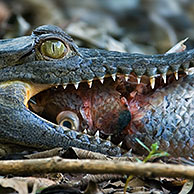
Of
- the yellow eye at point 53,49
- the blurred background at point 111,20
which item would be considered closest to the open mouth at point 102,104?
the yellow eye at point 53,49

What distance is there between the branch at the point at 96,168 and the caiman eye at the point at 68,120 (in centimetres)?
98

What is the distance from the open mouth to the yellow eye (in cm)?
28

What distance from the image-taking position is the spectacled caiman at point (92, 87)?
356 cm

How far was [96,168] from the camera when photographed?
2.59 m

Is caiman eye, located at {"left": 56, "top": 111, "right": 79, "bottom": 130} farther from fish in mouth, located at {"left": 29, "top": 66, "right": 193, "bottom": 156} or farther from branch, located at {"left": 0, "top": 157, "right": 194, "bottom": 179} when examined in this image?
branch, located at {"left": 0, "top": 157, "right": 194, "bottom": 179}

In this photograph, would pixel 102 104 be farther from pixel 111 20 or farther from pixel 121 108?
pixel 111 20

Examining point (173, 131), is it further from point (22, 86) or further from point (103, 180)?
point (22, 86)

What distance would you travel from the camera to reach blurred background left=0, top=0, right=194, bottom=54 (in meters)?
7.79

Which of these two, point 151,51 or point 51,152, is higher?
point 151,51

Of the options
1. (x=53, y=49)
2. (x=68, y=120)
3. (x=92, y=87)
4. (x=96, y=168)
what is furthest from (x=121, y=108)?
(x=96, y=168)

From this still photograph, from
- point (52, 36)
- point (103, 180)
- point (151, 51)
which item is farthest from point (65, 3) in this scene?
point (103, 180)

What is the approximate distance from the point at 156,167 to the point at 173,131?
1303mm

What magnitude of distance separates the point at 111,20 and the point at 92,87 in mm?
9037

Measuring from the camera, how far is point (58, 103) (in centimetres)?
397
